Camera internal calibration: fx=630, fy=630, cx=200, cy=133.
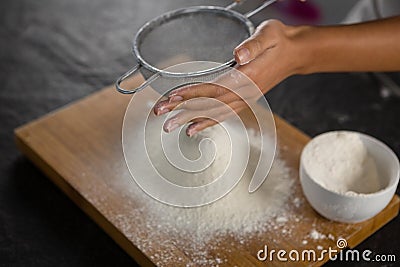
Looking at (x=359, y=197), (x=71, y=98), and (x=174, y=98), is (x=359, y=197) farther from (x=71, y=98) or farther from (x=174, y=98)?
(x=71, y=98)

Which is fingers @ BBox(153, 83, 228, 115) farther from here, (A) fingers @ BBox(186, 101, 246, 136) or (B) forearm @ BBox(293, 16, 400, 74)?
(B) forearm @ BBox(293, 16, 400, 74)

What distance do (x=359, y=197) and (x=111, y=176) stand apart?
401 millimetres

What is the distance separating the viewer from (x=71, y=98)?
1271 millimetres

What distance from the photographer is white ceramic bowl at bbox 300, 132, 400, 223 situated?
89 centimetres

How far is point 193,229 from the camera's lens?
0.94m

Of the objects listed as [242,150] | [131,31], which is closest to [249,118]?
[242,150]

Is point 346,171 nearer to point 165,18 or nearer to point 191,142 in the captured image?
point 191,142

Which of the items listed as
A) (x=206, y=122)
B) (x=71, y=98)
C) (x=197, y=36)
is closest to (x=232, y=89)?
(x=206, y=122)

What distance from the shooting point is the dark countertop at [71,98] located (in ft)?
3.16

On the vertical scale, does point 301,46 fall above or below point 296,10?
above

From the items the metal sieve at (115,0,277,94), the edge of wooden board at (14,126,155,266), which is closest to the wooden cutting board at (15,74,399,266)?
the edge of wooden board at (14,126,155,266)

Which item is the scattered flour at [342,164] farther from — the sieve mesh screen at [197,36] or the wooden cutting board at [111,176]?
the sieve mesh screen at [197,36]

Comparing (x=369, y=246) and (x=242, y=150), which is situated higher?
(x=242, y=150)

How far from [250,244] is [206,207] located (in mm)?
96
